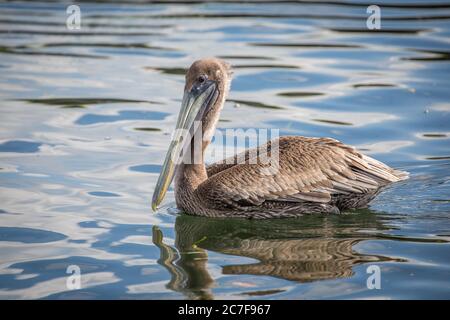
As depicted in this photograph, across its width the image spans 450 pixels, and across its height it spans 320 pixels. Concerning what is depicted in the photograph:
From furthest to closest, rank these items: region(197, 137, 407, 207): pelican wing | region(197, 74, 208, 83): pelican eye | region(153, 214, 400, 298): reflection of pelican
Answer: region(197, 74, 208, 83): pelican eye, region(197, 137, 407, 207): pelican wing, region(153, 214, 400, 298): reflection of pelican

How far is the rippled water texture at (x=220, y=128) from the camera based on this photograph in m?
6.16

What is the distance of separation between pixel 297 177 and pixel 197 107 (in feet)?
3.26

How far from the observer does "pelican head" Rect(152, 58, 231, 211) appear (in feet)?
24.0

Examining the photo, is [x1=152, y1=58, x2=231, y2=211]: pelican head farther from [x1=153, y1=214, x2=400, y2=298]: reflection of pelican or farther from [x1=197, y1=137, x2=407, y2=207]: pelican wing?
[x1=153, y1=214, x2=400, y2=298]: reflection of pelican

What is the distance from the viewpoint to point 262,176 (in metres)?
7.26

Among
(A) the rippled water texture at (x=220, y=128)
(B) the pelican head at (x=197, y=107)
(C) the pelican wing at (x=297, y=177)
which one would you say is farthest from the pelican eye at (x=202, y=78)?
(A) the rippled water texture at (x=220, y=128)

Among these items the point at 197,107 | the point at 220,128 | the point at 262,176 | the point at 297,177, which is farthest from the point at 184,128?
the point at 220,128

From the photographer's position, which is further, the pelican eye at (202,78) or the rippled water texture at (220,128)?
the pelican eye at (202,78)

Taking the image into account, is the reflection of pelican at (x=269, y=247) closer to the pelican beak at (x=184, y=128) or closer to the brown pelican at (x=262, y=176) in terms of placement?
the brown pelican at (x=262, y=176)

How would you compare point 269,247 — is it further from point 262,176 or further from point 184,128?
point 184,128

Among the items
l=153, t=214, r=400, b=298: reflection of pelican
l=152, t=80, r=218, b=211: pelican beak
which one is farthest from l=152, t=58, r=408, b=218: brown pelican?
l=153, t=214, r=400, b=298: reflection of pelican

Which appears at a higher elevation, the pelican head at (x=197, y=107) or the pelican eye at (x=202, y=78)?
the pelican eye at (x=202, y=78)
